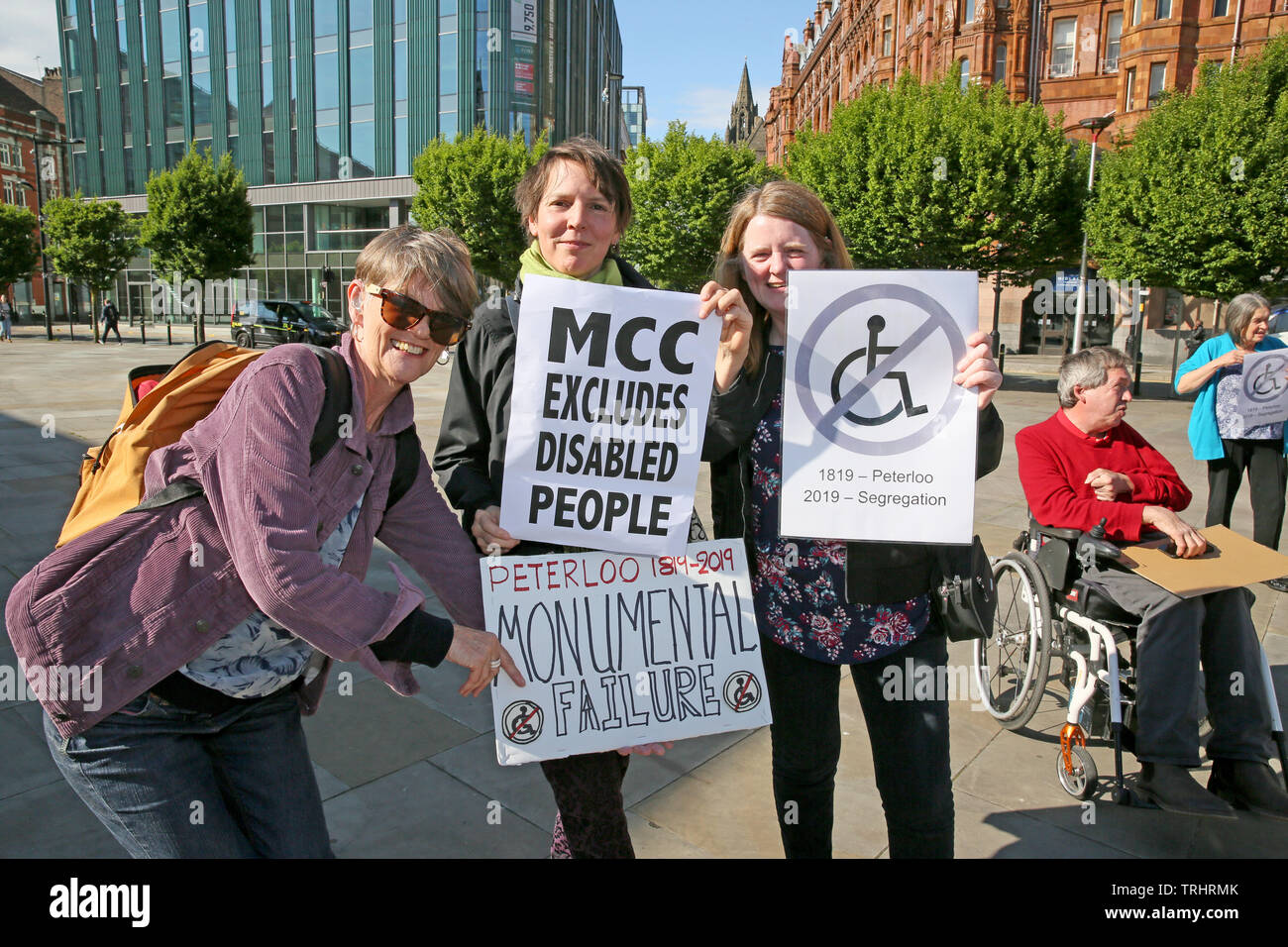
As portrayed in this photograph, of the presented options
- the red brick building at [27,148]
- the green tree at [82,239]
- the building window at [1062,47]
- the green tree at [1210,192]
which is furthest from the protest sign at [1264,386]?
the red brick building at [27,148]

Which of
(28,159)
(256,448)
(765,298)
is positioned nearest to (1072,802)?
(765,298)

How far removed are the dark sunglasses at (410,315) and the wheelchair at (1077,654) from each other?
2.41 m

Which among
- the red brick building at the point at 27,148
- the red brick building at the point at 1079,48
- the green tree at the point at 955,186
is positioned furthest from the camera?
the red brick building at the point at 27,148

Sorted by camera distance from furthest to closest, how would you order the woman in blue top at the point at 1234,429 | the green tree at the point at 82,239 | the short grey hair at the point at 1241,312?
the green tree at the point at 82,239, the woman in blue top at the point at 1234,429, the short grey hair at the point at 1241,312

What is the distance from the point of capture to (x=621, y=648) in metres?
2.30

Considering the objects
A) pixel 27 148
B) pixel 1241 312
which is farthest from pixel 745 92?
pixel 1241 312

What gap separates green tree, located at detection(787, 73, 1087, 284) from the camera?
838 inches

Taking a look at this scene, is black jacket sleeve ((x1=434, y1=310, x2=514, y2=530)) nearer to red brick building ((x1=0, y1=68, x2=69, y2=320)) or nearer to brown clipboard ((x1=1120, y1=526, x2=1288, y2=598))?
brown clipboard ((x1=1120, y1=526, x2=1288, y2=598))

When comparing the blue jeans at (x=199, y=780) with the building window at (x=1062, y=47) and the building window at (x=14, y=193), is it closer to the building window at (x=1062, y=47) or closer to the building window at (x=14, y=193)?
the building window at (x=1062, y=47)

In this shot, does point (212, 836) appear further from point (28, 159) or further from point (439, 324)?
point (28, 159)

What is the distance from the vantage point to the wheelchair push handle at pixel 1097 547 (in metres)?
3.46

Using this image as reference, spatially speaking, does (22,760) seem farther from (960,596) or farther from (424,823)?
(960,596)

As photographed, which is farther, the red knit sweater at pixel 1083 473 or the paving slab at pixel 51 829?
the red knit sweater at pixel 1083 473

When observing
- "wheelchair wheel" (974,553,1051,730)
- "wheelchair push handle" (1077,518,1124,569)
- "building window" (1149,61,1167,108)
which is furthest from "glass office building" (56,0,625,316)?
"wheelchair push handle" (1077,518,1124,569)
